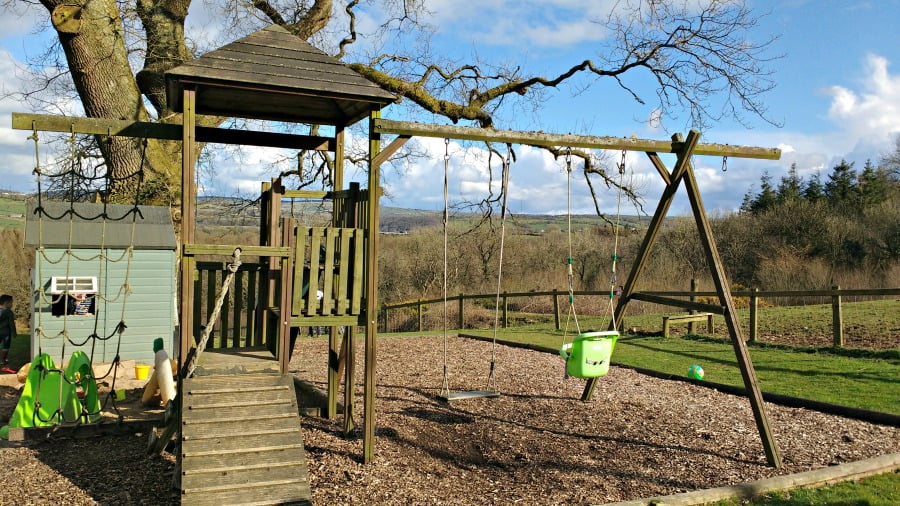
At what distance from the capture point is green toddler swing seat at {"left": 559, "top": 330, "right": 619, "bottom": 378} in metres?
6.16

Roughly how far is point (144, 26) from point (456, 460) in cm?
1201

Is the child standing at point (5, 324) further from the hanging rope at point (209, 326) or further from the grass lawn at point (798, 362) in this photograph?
the grass lawn at point (798, 362)

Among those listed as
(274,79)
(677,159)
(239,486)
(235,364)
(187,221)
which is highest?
(274,79)

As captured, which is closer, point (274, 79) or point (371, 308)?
point (274, 79)

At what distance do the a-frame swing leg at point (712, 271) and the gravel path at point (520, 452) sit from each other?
379mm

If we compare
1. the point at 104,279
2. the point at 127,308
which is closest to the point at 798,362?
the point at 127,308

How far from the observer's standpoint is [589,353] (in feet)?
20.3

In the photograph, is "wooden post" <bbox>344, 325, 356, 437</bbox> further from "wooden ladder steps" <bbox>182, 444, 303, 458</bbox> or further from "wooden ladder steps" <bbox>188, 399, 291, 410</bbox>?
"wooden ladder steps" <bbox>182, 444, 303, 458</bbox>

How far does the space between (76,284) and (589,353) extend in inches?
445

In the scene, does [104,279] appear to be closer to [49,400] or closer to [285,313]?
[49,400]

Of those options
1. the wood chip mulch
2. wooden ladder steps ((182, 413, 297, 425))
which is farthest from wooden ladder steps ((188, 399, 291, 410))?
the wood chip mulch

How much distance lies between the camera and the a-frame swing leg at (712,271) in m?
5.85

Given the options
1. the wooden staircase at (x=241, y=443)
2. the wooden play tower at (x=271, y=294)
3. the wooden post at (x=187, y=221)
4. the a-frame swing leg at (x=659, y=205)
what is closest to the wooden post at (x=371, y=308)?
the wooden play tower at (x=271, y=294)

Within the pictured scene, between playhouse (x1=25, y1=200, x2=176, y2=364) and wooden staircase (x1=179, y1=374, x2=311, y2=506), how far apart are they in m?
8.72
